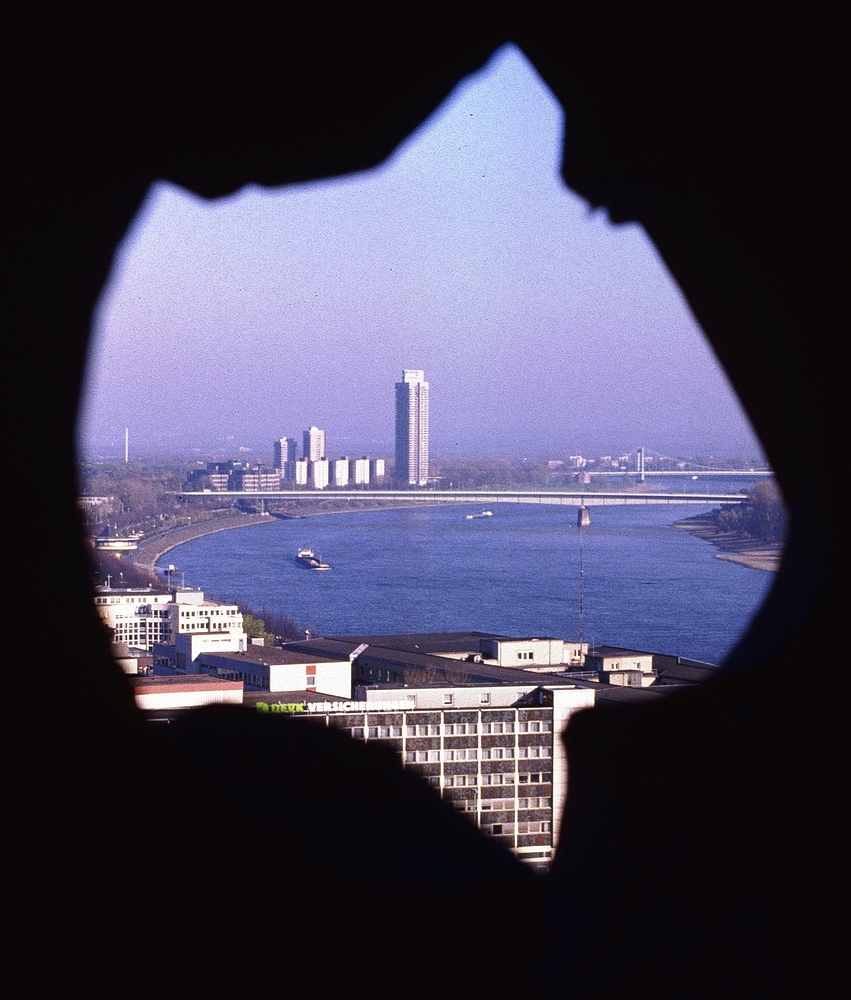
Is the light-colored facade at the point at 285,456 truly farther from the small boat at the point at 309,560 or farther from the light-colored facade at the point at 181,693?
the light-colored facade at the point at 181,693

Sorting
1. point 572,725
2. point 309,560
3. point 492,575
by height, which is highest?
point 572,725

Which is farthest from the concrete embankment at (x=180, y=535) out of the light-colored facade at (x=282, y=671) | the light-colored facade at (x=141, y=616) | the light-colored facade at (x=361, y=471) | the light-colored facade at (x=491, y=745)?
the light-colored facade at (x=491, y=745)

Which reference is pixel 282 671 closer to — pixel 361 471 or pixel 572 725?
pixel 572 725

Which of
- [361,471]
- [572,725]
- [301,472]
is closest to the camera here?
[572,725]

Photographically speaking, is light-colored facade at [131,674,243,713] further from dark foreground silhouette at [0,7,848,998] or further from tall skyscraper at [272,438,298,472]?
tall skyscraper at [272,438,298,472]

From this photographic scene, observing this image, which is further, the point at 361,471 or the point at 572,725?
the point at 361,471

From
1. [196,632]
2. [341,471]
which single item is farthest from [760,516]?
[341,471]
